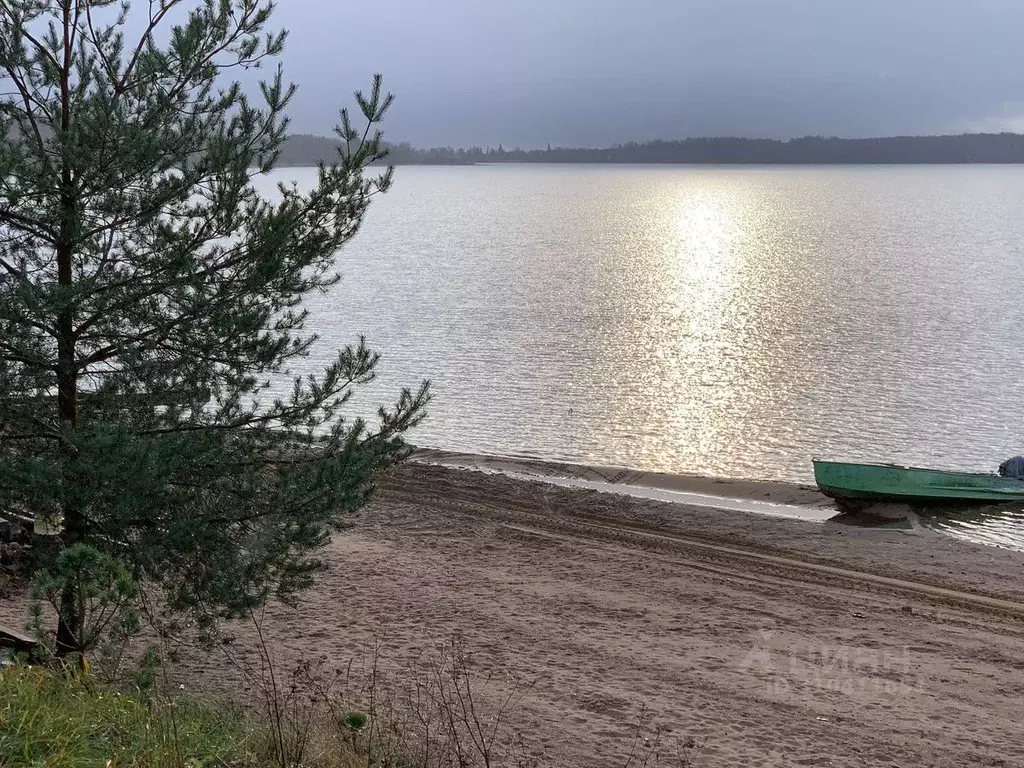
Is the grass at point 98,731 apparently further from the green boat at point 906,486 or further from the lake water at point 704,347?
the green boat at point 906,486

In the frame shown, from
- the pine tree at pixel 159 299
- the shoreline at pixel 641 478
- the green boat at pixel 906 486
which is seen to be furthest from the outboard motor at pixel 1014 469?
the pine tree at pixel 159 299

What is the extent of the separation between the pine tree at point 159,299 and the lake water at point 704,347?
7.08 meters

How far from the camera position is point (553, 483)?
20.1 m

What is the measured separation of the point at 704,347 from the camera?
3559 cm

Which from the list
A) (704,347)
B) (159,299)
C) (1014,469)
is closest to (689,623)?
(159,299)

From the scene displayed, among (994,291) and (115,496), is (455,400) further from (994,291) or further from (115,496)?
(994,291)

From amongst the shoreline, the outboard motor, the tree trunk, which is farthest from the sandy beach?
the outboard motor

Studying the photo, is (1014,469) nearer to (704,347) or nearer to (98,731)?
(704,347)

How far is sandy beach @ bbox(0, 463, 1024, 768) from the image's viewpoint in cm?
966

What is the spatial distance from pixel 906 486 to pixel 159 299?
15.7 meters

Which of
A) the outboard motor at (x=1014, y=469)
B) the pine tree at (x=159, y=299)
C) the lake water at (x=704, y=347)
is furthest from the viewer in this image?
the lake water at (x=704, y=347)

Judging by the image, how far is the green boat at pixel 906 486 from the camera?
18812mm

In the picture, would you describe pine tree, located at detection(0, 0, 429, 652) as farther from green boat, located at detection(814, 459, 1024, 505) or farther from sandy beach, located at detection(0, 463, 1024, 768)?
green boat, located at detection(814, 459, 1024, 505)

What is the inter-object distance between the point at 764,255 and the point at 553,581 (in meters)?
66.6
